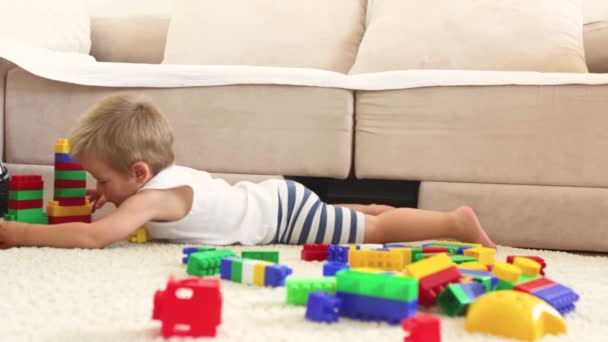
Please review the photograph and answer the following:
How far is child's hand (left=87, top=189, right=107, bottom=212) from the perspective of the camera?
158 cm

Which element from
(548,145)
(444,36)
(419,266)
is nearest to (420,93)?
(548,145)

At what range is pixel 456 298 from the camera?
33.8 inches

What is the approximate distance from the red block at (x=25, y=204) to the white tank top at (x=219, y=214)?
26 centimetres

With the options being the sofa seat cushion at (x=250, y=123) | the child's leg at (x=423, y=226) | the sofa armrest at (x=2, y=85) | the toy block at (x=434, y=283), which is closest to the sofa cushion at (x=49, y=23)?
the sofa armrest at (x=2, y=85)

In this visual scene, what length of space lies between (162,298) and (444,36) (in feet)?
5.34

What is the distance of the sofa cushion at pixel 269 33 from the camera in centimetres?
234

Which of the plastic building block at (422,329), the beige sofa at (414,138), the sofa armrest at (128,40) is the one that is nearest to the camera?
the plastic building block at (422,329)

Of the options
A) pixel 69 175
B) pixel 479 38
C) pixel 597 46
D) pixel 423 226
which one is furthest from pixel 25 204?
pixel 597 46

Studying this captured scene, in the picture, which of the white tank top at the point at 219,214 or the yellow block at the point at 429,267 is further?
the white tank top at the point at 219,214

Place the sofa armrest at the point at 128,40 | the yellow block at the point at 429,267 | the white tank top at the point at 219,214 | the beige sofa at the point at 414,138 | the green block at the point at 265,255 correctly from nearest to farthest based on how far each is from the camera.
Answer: the yellow block at the point at 429,267
the green block at the point at 265,255
the white tank top at the point at 219,214
the beige sofa at the point at 414,138
the sofa armrest at the point at 128,40

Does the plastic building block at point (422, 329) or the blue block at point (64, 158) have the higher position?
the blue block at point (64, 158)

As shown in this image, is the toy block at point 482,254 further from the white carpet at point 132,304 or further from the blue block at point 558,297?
the blue block at point 558,297

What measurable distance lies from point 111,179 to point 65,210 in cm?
19

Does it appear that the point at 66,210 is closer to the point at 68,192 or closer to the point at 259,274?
the point at 68,192
